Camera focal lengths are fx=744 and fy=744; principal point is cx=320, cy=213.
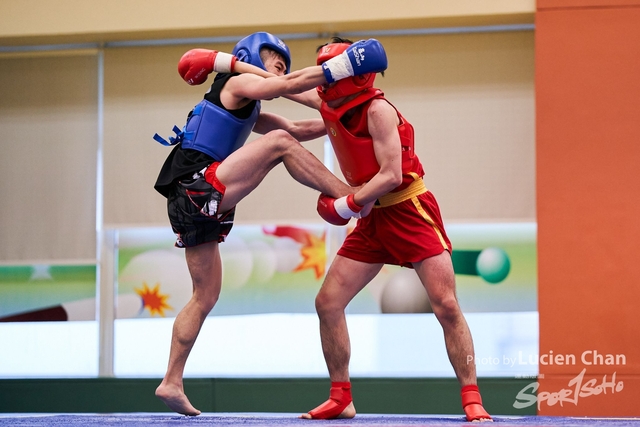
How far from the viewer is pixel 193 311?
2938 mm

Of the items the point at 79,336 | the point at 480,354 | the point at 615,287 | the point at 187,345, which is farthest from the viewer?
the point at 79,336

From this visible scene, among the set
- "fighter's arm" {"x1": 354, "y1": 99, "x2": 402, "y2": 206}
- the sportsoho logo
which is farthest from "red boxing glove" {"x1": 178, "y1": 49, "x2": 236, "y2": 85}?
the sportsoho logo

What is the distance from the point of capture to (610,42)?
4684 mm

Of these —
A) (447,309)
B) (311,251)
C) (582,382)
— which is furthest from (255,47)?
(582,382)

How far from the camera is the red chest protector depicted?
2777 mm

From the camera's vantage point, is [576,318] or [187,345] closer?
[187,345]

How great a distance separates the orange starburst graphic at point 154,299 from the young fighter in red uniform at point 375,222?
2497 millimetres

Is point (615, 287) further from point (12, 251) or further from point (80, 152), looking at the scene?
point (12, 251)

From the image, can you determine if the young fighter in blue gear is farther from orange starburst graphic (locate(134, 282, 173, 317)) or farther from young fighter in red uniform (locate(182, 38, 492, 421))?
orange starburst graphic (locate(134, 282, 173, 317))

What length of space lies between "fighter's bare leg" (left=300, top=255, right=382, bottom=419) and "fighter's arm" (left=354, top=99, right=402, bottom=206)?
36 cm

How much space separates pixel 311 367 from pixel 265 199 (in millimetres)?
1189

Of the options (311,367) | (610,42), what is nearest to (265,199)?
(311,367)

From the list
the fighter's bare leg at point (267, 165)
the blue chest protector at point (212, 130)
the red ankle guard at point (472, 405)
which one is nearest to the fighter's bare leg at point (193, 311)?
the fighter's bare leg at point (267, 165)

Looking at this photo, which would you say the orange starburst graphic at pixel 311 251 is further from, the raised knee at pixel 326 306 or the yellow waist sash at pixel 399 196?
the yellow waist sash at pixel 399 196
